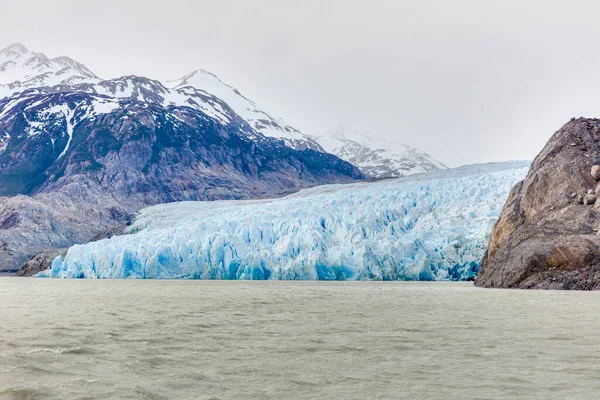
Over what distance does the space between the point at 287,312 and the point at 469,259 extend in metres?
21.2

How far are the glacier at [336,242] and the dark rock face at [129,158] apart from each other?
41.7 m

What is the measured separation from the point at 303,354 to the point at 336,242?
28.4 metres

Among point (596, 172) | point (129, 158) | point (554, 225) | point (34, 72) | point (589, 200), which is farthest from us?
point (34, 72)

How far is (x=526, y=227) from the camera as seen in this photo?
80.6 ft

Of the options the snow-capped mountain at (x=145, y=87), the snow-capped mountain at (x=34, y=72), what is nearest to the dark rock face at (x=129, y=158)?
the snow-capped mountain at (x=145, y=87)

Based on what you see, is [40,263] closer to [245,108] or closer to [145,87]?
[145,87]

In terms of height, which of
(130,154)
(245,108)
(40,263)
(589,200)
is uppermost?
(245,108)

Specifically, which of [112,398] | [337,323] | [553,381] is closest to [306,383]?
[112,398]

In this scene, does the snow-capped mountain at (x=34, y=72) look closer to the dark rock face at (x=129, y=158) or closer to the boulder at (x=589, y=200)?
the dark rock face at (x=129, y=158)

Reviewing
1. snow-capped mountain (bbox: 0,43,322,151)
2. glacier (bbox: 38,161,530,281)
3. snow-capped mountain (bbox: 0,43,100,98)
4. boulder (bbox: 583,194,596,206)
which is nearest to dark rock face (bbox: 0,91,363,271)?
snow-capped mountain (bbox: 0,43,322,151)

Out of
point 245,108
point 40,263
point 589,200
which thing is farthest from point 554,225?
point 245,108

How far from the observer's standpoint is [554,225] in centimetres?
2278

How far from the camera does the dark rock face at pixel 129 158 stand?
99938 millimetres

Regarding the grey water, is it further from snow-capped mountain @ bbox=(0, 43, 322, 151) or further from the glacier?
snow-capped mountain @ bbox=(0, 43, 322, 151)
